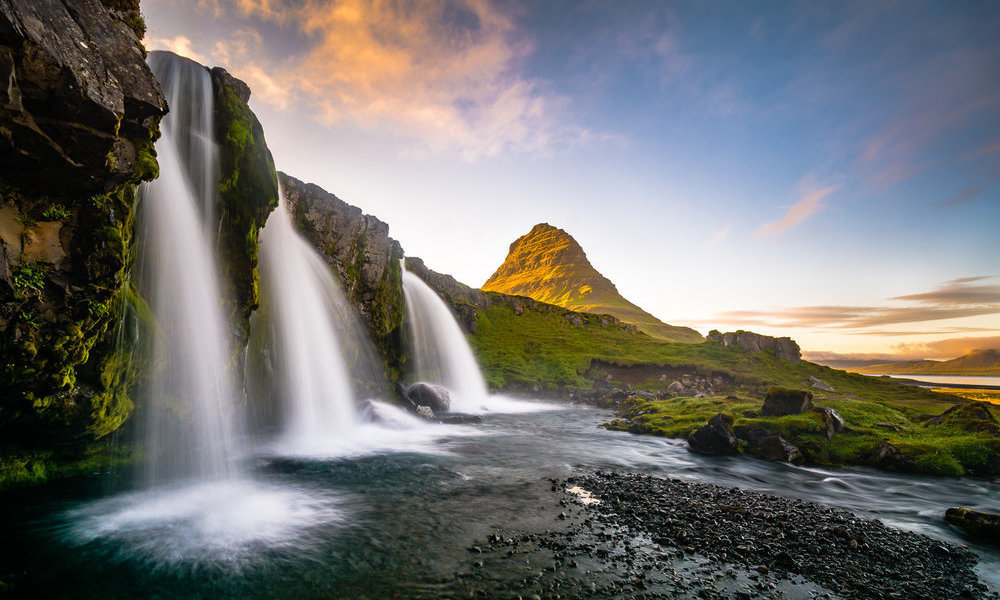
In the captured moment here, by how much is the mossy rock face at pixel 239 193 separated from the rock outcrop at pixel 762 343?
8852cm

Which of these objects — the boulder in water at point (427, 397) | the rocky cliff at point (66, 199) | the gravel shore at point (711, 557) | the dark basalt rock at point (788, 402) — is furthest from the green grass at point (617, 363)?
the rocky cliff at point (66, 199)

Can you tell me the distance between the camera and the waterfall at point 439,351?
55.4m

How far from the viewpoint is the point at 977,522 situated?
13.9m

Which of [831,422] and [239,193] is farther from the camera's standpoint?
[831,422]

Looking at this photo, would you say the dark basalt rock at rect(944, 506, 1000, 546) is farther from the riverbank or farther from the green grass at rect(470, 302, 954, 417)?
the green grass at rect(470, 302, 954, 417)

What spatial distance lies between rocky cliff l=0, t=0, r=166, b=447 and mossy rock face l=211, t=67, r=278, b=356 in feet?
25.0

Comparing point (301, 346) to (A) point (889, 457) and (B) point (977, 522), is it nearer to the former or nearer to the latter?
(B) point (977, 522)

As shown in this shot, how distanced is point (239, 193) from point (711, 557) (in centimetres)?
2737

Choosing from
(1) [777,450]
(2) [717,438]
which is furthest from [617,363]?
(1) [777,450]

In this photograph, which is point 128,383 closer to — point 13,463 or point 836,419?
point 13,463

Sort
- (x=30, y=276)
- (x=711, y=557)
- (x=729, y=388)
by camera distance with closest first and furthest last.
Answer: (x=30, y=276) < (x=711, y=557) < (x=729, y=388)

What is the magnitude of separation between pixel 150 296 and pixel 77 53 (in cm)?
956

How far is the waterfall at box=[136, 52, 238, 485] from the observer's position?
16.5m

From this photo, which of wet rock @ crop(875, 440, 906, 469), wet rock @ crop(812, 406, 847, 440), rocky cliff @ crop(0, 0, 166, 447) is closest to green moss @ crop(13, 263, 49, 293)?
rocky cliff @ crop(0, 0, 166, 447)
